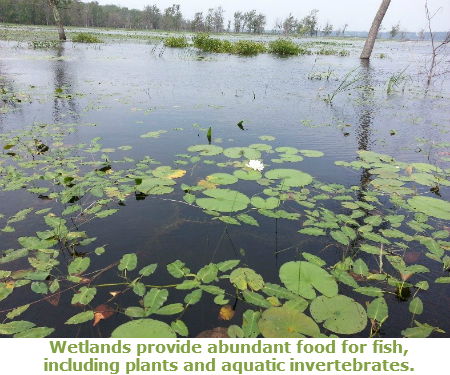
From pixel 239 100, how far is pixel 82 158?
3.88 m

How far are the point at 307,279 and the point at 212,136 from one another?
9.01 ft

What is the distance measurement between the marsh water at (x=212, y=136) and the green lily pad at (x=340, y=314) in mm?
57

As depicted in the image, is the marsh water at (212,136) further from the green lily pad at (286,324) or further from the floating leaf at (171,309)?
the green lily pad at (286,324)

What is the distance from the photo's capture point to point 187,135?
4.04 meters

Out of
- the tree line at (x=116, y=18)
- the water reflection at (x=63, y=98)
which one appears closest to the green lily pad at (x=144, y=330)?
the water reflection at (x=63, y=98)

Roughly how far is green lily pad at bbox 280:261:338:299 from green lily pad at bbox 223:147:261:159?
5.75 feet

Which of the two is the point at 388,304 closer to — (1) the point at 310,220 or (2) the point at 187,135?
(1) the point at 310,220

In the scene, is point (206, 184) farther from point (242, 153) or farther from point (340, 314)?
point (340, 314)

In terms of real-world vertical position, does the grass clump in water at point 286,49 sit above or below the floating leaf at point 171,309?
above

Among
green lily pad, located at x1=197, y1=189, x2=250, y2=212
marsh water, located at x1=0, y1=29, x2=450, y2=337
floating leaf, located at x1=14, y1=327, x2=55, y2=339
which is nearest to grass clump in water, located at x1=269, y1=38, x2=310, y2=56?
marsh water, located at x1=0, y1=29, x2=450, y2=337

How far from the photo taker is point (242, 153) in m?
3.41

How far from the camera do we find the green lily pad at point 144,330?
1314 millimetres

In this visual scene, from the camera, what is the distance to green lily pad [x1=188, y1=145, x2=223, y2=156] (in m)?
3.39

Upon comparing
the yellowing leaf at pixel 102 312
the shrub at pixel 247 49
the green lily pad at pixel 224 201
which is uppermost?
the shrub at pixel 247 49
